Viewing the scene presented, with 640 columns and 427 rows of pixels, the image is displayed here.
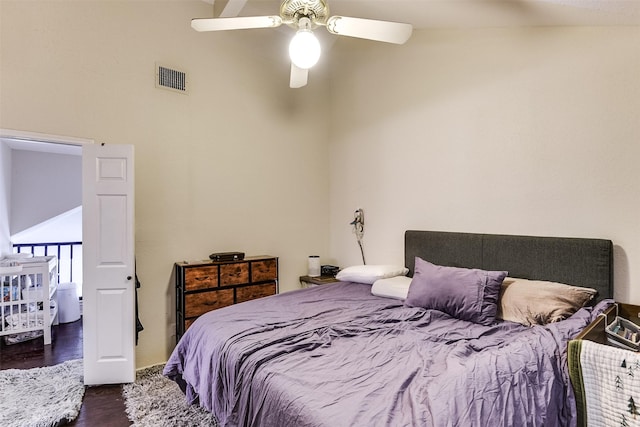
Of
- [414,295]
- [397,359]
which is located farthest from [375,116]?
[397,359]

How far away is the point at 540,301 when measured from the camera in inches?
86.5

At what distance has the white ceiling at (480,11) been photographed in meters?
2.21

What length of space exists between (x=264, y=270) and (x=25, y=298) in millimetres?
2589

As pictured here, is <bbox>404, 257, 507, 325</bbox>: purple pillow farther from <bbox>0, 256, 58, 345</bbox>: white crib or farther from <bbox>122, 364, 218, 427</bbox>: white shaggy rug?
<bbox>0, 256, 58, 345</bbox>: white crib

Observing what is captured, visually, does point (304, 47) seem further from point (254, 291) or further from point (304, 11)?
point (254, 291)

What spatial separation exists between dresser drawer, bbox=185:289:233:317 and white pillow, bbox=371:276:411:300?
4.73 feet

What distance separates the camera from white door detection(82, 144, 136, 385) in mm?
2807

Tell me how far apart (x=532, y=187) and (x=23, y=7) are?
13.9 ft

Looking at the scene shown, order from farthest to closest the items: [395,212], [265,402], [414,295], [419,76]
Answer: [395,212] → [419,76] → [414,295] → [265,402]

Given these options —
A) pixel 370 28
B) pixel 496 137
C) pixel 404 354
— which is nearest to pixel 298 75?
pixel 370 28

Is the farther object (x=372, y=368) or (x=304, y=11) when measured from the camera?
(x=304, y=11)

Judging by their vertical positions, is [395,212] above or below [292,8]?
below

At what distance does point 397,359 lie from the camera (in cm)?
167

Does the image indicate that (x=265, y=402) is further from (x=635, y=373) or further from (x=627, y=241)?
(x=627, y=241)
